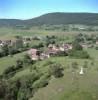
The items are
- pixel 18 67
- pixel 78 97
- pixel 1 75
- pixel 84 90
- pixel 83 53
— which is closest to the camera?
pixel 78 97

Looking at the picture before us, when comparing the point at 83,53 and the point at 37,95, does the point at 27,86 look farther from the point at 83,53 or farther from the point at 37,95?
the point at 83,53

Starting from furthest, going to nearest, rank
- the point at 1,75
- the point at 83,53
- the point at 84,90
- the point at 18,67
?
the point at 83,53
the point at 18,67
the point at 1,75
the point at 84,90

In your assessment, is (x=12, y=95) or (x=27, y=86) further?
(x=27, y=86)

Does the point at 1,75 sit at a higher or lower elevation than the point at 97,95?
lower

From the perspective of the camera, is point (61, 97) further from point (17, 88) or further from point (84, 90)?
point (17, 88)

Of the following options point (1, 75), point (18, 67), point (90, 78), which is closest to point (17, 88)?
point (90, 78)

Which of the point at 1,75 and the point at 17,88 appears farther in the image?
the point at 1,75

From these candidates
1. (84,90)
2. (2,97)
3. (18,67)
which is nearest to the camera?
(84,90)

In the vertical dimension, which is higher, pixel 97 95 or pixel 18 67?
pixel 97 95

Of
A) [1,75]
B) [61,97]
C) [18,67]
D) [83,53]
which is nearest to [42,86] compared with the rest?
[61,97]
